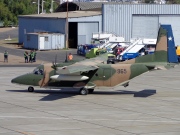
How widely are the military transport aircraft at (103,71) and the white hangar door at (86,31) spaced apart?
4616 centimetres

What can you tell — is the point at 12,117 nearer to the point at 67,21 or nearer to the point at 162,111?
the point at 162,111

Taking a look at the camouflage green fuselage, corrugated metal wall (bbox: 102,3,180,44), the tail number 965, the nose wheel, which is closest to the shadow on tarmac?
the nose wheel

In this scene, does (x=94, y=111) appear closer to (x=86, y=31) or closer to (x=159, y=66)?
(x=159, y=66)

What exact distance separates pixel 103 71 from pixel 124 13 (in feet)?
160

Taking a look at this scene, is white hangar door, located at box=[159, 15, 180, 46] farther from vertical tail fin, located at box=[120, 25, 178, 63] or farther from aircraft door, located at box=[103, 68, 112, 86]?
aircraft door, located at box=[103, 68, 112, 86]

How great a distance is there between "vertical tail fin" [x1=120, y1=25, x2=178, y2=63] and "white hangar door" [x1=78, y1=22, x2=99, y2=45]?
46.8m

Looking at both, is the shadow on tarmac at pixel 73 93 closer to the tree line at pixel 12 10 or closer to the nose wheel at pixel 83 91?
the nose wheel at pixel 83 91

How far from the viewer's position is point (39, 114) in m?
29.6

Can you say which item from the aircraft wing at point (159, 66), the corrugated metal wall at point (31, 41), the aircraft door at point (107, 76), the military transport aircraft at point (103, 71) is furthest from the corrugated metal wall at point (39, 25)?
the aircraft wing at point (159, 66)

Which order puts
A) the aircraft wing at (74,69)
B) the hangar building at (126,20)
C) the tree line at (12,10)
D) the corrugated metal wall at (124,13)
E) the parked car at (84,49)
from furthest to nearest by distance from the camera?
the tree line at (12,10) → the corrugated metal wall at (124,13) → the hangar building at (126,20) → the parked car at (84,49) → the aircraft wing at (74,69)

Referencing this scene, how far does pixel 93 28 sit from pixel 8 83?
42389 mm

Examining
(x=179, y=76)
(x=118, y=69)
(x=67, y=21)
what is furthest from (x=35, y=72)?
(x=67, y=21)

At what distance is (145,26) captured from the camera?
85312mm

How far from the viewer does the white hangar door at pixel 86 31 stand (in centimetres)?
8400
